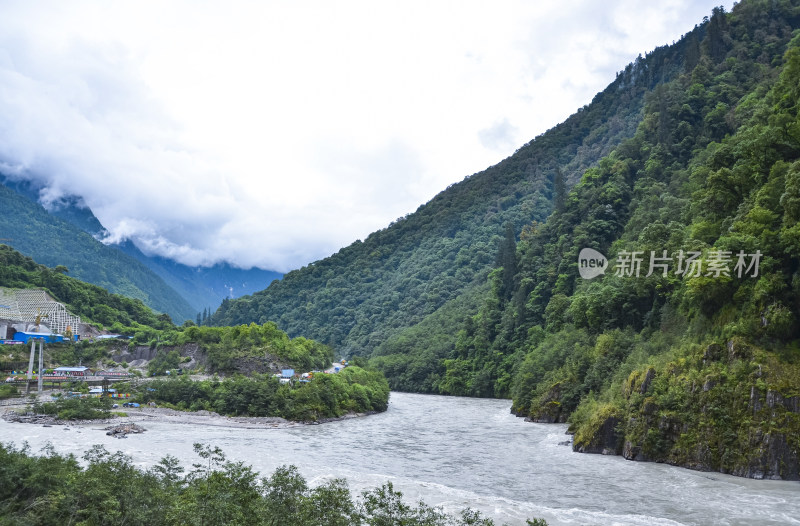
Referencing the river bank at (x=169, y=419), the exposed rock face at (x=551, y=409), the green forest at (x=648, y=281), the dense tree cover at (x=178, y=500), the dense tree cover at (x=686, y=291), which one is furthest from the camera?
the exposed rock face at (x=551, y=409)

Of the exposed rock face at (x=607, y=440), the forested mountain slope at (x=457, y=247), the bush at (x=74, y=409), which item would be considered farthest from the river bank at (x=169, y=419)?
the forested mountain slope at (x=457, y=247)

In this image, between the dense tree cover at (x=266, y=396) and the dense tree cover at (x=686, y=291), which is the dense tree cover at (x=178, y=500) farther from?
the dense tree cover at (x=266, y=396)

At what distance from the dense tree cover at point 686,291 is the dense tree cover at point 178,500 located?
21.1 meters

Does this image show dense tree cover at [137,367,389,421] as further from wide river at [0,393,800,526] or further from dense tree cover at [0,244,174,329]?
dense tree cover at [0,244,174,329]

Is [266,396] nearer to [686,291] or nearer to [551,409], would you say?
[551,409]

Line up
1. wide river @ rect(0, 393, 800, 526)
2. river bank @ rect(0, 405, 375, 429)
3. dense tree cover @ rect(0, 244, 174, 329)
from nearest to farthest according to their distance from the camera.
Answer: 1. wide river @ rect(0, 393, 800, 526)
2. river bank @ rect(0, 405, 375, 429)
3. dense tree cover @ rect(0, 244, 174, 329)

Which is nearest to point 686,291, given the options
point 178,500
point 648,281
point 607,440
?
point 648,281

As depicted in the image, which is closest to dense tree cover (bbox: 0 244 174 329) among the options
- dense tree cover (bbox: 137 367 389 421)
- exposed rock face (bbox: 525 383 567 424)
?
dense tree cover (bbox: 137 367 389 421)

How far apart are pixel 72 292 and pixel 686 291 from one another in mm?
125670

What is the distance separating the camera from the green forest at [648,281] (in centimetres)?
3455

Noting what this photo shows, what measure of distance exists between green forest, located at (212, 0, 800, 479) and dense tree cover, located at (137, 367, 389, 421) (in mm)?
21957

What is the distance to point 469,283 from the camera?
146m

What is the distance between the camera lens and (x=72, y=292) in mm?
126062

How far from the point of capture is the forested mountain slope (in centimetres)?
14088
